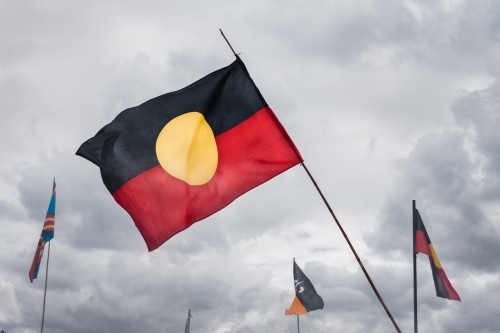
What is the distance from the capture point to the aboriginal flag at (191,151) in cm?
1327

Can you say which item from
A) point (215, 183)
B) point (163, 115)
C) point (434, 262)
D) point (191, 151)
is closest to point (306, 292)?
point (434, 262)

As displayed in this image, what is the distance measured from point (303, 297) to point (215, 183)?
33.7 metres

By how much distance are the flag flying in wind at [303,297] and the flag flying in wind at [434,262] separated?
18721mm

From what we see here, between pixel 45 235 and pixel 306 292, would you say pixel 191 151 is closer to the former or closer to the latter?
pixel 45 235

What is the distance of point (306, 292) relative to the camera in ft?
151

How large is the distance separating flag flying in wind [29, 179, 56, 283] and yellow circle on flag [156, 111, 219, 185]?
978 inches

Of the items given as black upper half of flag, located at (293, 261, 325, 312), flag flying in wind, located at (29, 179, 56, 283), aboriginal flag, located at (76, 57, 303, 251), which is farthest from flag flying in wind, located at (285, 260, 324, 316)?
aboriginal flag, located at (76, 57, 303, 251)

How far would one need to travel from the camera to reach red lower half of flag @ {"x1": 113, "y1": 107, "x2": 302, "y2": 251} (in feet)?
43.0

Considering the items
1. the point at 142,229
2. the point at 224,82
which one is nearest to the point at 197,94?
the point at 224,82

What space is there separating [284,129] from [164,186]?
262cm

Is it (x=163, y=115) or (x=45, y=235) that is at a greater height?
(x=45, y=235)

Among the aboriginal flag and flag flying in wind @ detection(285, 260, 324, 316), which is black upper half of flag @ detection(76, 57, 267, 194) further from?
flag flying in wind @ detection(285, 260, 324, 316)

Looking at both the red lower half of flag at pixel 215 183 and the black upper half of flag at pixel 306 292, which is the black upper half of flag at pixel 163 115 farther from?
the black upper half of flag at pixel 306 292

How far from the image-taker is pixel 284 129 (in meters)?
13.5
